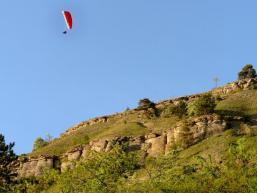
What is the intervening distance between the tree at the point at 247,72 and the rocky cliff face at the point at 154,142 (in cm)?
4038

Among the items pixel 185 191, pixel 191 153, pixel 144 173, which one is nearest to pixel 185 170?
pixel 144 173

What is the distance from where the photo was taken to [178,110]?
105125mm

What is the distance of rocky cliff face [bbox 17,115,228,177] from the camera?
295 feet

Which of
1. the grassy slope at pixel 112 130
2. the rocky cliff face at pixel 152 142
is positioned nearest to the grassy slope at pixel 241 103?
the rocky cliff face at pixel 152 142

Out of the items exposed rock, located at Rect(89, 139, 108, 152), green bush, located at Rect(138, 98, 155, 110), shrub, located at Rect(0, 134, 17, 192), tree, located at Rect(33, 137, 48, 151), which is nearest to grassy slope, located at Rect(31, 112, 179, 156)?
green bush, located at Rect(138, 98, 155, 110)

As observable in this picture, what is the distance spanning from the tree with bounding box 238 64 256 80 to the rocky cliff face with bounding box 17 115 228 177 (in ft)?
132

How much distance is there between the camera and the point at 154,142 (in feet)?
310

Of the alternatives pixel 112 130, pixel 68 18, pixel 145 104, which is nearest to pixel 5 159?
pixel 68 18

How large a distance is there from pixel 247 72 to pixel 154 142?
45.0 metres

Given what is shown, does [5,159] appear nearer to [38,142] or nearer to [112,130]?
[112,130]

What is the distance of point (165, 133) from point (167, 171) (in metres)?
39.3

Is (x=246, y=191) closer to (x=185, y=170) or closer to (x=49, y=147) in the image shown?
(x=185, y=170)

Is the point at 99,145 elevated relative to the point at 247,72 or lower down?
lower down

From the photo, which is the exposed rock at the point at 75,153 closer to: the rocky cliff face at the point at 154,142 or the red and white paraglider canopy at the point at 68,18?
the rocky cliff face at the point at 154,142
